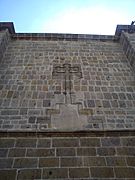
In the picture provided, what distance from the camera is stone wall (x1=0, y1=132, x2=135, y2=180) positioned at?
3750mm

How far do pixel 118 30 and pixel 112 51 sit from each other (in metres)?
1.00

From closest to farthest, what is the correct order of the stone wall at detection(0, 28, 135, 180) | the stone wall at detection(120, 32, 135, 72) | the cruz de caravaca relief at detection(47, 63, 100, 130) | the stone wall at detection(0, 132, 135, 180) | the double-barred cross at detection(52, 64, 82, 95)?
the stone wall at detection(0, 132, 135, 180), the stone wall at detection(0, 28, 135, 180), the cruz de caravaca relief at detection(47, 63, 100, 130), the double-barred cross at detection(52, 64, 82, 95), the stone wall at detection(120, 32, 135, 72)

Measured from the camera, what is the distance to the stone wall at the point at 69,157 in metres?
3.75

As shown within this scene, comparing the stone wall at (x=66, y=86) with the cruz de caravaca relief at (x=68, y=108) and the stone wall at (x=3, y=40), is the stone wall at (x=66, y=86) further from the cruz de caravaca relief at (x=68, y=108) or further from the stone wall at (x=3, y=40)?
the stone wall at (x=3, y=40)

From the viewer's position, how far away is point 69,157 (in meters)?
4.01

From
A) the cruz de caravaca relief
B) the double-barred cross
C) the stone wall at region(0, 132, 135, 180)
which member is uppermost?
the stone wall at region(0, 132, 135, 180)

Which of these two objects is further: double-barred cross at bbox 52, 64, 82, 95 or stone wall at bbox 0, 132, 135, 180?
double-barred cross at bbox 52, 64, 82, 95

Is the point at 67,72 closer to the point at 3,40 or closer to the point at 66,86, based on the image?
the point at 66,86

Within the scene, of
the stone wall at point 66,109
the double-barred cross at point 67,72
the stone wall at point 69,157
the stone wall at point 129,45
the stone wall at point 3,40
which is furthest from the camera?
A: the stone wall at point 3,40

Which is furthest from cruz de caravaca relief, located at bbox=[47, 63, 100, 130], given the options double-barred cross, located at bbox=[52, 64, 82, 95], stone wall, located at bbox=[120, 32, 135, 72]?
stone wall, located at bbox=[120, 32, 135, 72]

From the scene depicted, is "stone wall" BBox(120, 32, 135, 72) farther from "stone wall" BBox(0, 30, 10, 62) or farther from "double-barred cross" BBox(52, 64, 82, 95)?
"stone wall" BBox(0, 30, 10, 62)

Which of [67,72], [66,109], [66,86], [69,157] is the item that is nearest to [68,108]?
[66,109]

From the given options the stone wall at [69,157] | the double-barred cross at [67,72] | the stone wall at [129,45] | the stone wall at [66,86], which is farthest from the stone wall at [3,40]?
the stone wall at [129,45]

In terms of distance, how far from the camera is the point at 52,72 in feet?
20.1
